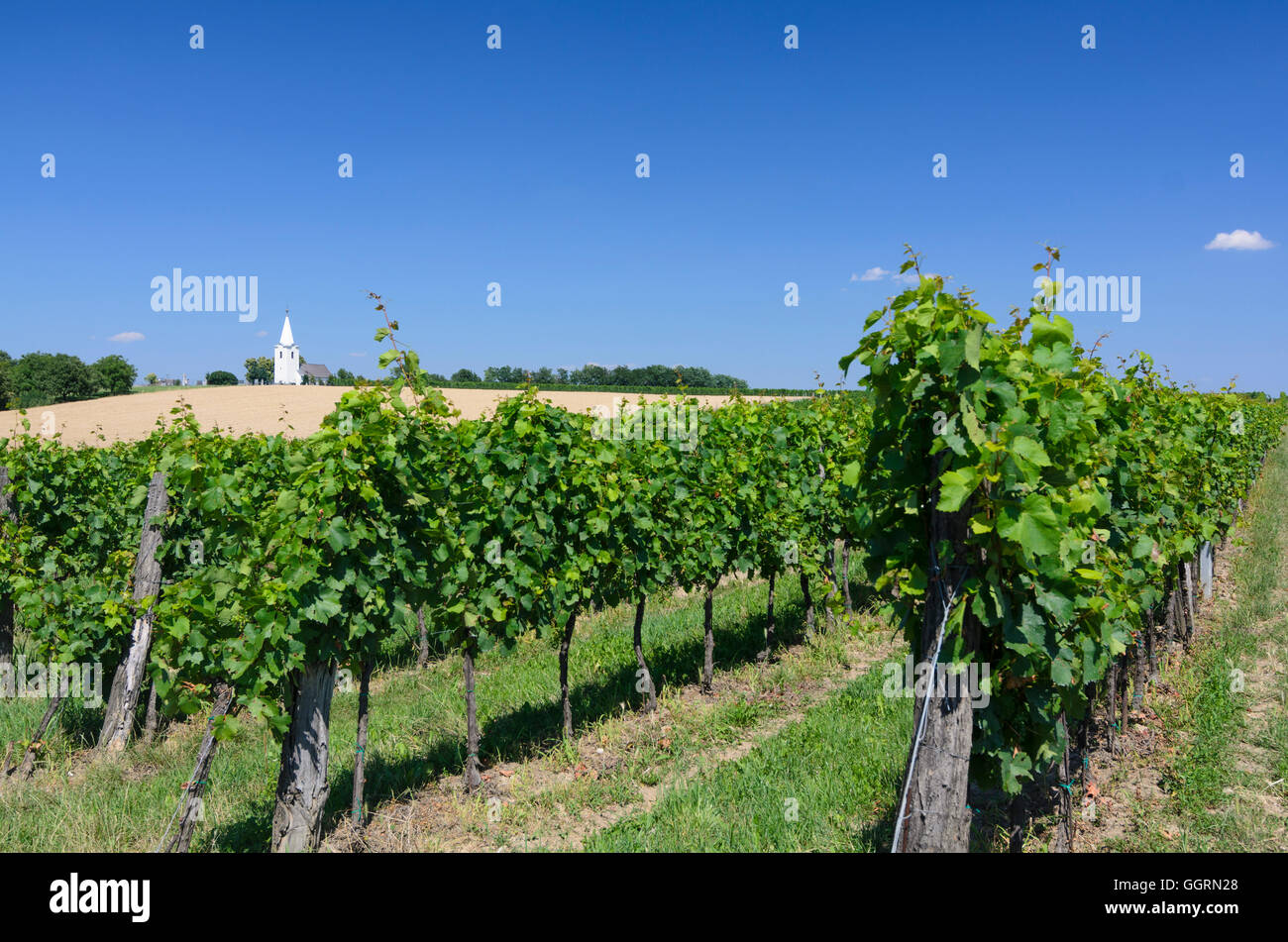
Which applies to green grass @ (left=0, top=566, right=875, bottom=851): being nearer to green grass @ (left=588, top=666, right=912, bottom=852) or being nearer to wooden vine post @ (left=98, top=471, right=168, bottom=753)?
wooden vine post @ (left=98, top=471, right=168, bottom=753)

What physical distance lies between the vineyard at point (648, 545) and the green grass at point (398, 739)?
0.17 m

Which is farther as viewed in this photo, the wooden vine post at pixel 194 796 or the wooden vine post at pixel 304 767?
the wooden vine post at pixel 304 767

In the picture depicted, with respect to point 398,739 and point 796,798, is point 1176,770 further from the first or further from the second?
point 398,739

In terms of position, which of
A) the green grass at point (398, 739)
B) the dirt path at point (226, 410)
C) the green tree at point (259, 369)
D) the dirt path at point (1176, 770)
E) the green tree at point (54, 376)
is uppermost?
the green tree at point (259, 369)

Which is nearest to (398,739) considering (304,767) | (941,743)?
(304,767)

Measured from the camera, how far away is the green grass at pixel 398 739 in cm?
526

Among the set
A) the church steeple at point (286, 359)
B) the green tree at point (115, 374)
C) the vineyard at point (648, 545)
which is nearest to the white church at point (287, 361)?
the church steeple at point (286, 359)

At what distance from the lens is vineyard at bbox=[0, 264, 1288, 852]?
308cm

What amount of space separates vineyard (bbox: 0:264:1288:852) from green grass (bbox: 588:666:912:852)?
0.48 feet

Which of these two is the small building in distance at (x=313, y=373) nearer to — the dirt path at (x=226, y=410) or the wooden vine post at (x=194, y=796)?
the dirt path at (x=226, y=410)

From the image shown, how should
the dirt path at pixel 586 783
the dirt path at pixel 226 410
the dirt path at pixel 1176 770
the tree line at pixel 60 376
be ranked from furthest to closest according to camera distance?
the tree line at pixel 60 376, the dirt path at pixel 226 410, the dirt path at pixel 586 783, the dirt path at pixel 1176 770

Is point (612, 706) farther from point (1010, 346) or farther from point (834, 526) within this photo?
point (1010, 346)

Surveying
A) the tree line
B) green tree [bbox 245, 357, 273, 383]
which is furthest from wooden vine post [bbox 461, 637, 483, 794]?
green tree [bbox 245, 357, 273, 383]

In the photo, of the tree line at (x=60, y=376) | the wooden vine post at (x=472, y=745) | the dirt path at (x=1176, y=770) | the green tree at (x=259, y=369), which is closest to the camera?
the dirt path at (x=1176, y=770)
